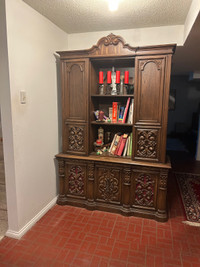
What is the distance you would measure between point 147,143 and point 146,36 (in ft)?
5.01

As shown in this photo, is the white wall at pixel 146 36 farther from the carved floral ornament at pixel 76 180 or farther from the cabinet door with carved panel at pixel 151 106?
the carved floral ornament at pixel 76 180

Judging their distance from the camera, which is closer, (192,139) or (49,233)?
(49,233)

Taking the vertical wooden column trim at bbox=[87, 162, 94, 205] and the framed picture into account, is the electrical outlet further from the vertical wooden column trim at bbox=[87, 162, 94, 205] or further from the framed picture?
the framed picture

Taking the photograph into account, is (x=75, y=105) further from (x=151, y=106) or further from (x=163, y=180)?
(x=163, y=180)

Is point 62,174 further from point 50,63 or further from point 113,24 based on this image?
point 113,24

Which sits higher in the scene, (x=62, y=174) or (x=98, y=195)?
(x=62, y=174)

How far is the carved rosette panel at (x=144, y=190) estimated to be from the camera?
2492 millimetres

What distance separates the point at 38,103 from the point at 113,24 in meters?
1.48

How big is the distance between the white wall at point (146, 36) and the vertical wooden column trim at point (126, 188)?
1819mm

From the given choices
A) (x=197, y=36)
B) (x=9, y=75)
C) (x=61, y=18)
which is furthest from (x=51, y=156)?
(x=197, y=36)

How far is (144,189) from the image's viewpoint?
8.30 feet

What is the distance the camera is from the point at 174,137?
666 cm

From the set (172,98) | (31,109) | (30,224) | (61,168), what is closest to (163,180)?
(61,168)

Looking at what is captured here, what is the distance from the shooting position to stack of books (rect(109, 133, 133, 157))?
269cm
